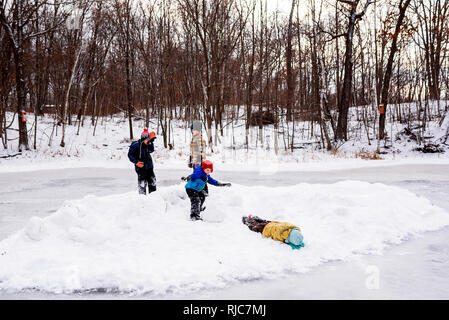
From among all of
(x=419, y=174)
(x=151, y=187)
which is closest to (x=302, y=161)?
(x=419, y=174)

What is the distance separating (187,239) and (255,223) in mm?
1099

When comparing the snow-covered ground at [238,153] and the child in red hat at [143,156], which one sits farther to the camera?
the snow-covered ground at [238,153]

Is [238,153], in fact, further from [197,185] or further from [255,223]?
[255,223]

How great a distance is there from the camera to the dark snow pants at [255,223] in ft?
15.1

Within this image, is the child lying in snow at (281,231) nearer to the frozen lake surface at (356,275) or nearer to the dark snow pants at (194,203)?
the frozen lake surface at (356,275)

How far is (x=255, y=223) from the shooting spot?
185 inches

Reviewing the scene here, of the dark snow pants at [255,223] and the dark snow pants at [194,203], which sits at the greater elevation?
the dark snow pants at [194,203]

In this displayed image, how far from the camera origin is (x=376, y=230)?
473cm

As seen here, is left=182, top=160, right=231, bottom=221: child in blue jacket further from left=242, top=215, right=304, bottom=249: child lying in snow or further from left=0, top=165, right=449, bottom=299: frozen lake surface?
left=0, top=165, right=449, bottom=299: frozen lake surface

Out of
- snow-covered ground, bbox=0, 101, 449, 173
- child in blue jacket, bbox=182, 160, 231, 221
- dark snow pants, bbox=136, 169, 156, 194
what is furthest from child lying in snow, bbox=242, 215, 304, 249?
snow-covered ground, bbox=0, 101, 449, 173

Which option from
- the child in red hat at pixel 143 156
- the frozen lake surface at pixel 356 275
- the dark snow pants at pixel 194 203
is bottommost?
the frozen lake surface at pixel 356 275

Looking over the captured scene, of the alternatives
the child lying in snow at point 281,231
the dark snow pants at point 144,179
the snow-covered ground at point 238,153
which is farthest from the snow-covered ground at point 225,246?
the snow-covered ground at point 238,153

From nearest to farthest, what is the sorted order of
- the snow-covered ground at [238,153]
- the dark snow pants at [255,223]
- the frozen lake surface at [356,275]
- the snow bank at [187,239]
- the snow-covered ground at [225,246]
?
the frozen lake surface at [356,275] < the snow-covered ground at [225,246] < the snow bank at [187,239] < the dark snow pants at [255,223] < the snow-covered ground at [238,153]

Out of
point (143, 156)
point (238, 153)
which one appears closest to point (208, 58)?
point (238, 153)
